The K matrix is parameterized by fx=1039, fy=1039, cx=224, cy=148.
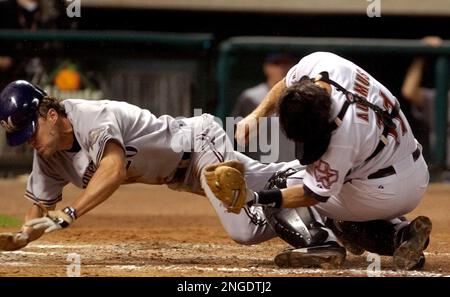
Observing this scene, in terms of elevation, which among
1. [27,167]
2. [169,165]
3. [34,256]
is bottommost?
[27,167]

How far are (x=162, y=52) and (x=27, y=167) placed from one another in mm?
1789

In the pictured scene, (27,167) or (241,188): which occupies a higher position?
(241,188)

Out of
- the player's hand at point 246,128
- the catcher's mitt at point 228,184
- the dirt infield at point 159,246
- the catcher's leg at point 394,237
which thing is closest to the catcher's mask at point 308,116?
the catcher's mitt at point 228,184

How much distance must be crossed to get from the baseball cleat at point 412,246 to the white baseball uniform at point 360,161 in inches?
4.0

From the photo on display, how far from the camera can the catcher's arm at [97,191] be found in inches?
190

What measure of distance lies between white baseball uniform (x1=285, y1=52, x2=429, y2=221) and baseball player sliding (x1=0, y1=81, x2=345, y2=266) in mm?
263

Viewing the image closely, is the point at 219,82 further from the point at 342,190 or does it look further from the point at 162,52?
the point at 342,190

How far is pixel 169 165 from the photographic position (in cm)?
562

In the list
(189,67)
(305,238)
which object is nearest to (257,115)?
(305,238)

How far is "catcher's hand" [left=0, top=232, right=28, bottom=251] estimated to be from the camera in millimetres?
4953

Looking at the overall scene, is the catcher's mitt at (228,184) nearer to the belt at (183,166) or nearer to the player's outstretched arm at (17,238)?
the belt at (183,166)

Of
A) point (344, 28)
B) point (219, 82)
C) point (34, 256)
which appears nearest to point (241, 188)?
point (34, 256)

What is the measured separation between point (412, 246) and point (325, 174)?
815 mm

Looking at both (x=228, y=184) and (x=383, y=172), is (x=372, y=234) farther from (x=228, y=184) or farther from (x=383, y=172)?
(x=228, y=184)
